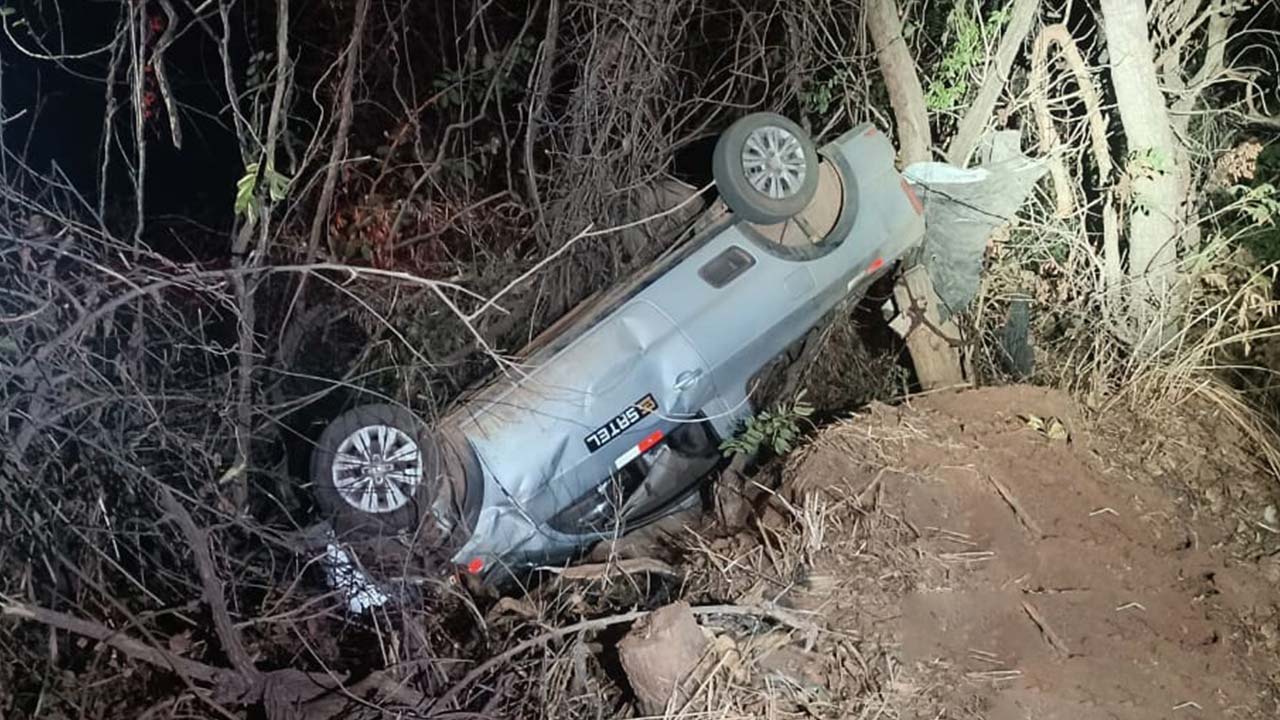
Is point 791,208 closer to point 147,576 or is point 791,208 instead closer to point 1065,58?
point 1065,58

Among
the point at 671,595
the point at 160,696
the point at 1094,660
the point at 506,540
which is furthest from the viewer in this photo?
the point at 506,540

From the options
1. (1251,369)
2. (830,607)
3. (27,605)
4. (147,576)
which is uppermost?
(27,605)

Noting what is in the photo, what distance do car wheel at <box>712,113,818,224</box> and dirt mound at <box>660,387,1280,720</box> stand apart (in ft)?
3.49

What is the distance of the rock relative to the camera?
339 cm

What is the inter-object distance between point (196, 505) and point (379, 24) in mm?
2957

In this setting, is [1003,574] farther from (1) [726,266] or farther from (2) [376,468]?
(2) [376,468]

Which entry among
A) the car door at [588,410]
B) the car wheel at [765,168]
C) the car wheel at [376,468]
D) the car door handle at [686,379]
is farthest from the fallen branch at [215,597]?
the car wheel at [765,168]

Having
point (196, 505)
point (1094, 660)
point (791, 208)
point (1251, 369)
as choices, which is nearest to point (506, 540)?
point (196, 505)

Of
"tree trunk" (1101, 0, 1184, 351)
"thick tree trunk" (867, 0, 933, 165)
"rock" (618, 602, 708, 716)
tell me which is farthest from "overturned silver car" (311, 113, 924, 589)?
"rock" (618, 602, 708, 716)

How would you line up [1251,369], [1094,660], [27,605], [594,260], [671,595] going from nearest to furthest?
[27,605] → [1094,660] → [671,595] → [1251,369] → [594,260]

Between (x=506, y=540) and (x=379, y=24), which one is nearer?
(x=506, y=540)

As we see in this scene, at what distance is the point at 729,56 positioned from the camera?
19.6 feet

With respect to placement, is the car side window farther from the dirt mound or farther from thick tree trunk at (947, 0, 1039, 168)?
thick tree trunk at (947, 0, 1039, 168)

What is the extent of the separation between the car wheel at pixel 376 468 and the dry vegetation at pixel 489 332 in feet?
0.60
